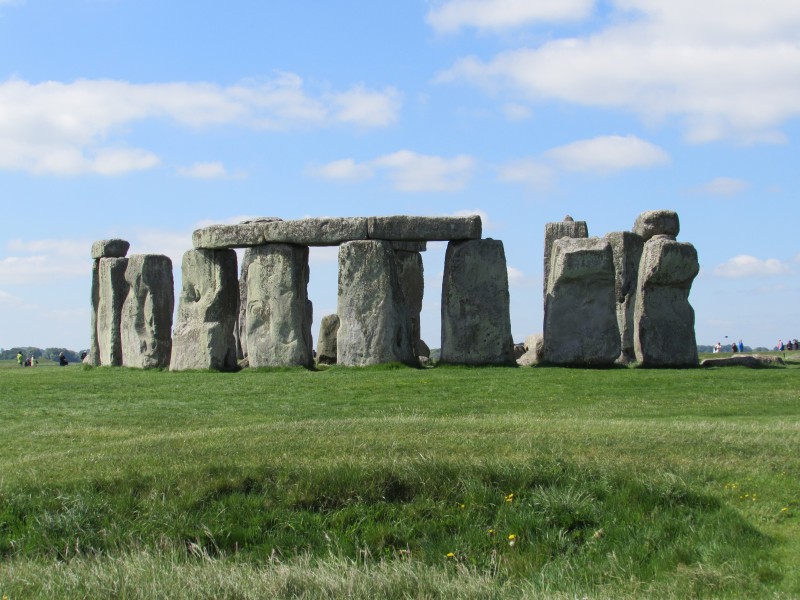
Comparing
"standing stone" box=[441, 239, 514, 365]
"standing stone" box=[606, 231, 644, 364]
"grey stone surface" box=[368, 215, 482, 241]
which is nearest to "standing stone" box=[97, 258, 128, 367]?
"grey stone surface" box=[368, 215, 482, 241]

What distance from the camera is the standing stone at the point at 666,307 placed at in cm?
2200

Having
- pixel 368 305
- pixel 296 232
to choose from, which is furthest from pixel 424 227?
pixel 296 232

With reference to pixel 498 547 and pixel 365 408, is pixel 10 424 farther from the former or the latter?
pixel 498 547

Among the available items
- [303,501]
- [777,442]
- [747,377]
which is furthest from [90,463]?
[747,377]

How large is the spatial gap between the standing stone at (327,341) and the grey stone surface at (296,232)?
4.11m

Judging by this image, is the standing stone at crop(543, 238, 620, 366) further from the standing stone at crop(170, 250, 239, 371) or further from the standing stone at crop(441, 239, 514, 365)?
the standing stone at crop(170, 250, 239, 371)

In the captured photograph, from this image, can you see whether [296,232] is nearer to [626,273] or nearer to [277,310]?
[277,310]

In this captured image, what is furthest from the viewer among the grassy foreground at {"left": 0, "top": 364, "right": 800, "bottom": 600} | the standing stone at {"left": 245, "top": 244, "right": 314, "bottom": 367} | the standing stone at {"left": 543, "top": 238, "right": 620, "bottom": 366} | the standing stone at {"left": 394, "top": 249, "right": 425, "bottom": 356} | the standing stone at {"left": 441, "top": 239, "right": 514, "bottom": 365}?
the standing stone at {"left": 394, "top": 249, "right": 425, "bottom": 356}

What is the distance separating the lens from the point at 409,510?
367 inches

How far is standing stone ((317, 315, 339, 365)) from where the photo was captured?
26.8 metres

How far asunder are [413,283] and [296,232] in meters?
7.91

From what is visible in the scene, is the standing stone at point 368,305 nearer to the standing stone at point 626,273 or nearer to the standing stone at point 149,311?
the standing stone at point 149,311

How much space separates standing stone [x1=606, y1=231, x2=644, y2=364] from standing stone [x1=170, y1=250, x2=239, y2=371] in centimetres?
886

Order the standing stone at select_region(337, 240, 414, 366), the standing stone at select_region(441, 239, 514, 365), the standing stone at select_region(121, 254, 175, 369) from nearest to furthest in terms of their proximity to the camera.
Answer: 1. the standing stone at select_region(337, 240, 414, 366)
2. the standing stone at select_region(441, 239, 514, 365)
3. the standing stone at select_region(121, 254, 175, 369)
